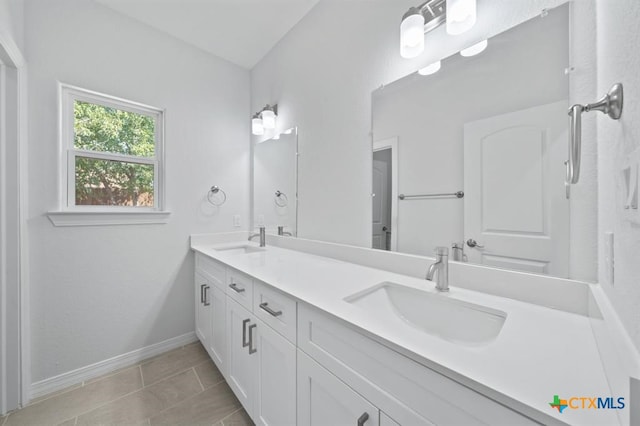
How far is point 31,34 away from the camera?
1572 mm

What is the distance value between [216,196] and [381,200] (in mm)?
1709

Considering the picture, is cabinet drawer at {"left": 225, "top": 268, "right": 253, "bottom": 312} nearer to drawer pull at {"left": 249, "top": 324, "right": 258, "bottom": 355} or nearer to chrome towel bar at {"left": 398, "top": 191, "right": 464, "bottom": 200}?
drawer pull at {"left": 249, "top": 324, "right": 258, "bottom": 355}

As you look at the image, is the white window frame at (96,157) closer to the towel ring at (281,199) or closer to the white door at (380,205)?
the towel ring at (281,199)

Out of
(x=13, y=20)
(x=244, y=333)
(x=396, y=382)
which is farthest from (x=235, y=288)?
(x=13, y=20)

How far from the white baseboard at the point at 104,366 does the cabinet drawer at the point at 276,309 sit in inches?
57.6

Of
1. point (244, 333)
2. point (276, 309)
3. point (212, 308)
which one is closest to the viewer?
point (276, 309)

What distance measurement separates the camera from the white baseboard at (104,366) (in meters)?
1.62

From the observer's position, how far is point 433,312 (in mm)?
933

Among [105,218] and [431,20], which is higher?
[431,20]

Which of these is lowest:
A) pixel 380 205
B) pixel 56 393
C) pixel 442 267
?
pixel 56 393

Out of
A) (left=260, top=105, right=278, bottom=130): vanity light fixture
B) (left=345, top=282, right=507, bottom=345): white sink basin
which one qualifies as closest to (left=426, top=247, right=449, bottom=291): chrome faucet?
(left=345, top=282, right=507, bottom=345): white sink basin

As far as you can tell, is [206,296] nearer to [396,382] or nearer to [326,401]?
[326,401]

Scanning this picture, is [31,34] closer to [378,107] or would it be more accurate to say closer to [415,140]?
[378,107]

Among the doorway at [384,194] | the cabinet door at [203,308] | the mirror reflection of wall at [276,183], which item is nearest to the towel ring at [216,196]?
the mirror reflection of wall at [276,183]
